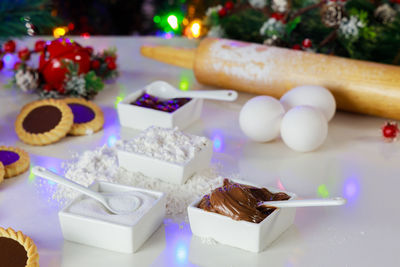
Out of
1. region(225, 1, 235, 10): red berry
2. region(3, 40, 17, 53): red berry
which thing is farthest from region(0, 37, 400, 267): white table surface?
region(225, 1, 235, 10): red berry

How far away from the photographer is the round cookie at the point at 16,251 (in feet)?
3.08

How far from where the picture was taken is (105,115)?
173cm

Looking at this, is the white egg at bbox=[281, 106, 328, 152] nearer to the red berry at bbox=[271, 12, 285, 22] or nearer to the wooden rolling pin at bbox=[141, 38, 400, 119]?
the wooden rolling pin at bbox=[141, 38, 400, 119]

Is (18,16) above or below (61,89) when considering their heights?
above

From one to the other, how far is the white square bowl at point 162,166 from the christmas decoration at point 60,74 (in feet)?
1.82

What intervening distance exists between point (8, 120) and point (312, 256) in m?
1.08

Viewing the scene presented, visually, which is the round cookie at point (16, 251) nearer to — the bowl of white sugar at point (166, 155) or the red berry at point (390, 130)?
the bowl of white sugar at point (166, 155)

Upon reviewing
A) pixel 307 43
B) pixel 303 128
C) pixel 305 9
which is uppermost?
pixel 305 9

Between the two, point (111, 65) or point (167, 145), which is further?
point (111, 65)


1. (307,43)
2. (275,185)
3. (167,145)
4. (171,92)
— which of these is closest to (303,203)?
(275,185)

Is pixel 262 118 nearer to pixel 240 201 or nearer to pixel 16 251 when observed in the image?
pixel 240 201

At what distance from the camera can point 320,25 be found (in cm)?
201

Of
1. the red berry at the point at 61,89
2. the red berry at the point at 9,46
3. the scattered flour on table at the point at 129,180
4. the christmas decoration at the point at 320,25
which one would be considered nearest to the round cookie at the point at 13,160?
the scattered flour on table at the point at 129,180

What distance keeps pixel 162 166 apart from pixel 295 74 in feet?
2.26
